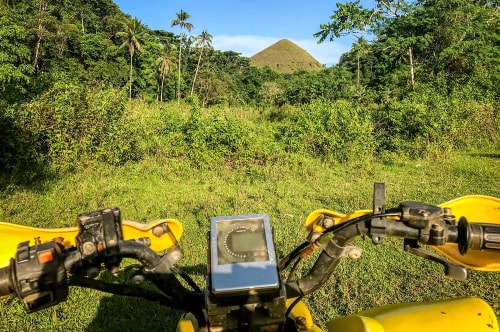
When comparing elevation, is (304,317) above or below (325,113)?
below

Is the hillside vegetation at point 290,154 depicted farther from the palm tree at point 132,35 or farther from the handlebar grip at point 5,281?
the palm tree at point 132,35

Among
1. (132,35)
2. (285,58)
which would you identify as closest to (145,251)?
(132,35)

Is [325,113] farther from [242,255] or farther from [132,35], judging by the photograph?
[132,35]

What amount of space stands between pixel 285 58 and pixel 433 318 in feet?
331

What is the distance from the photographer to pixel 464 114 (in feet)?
33.2

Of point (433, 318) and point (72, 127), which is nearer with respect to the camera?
point (433, 318)

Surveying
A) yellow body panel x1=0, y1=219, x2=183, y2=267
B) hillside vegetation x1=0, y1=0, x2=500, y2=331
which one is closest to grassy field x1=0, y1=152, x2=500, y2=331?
hillside vegetation x1=0, y1=0, x2=500, y2=331

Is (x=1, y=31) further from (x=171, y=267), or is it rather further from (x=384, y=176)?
(x=171, y=267)

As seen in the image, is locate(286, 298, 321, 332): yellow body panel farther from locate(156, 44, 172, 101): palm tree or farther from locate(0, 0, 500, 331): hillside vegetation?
locate(156, 44, 172, 101): palm tree

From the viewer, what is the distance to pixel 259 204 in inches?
229

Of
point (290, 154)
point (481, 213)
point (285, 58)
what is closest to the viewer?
point (481, 213)

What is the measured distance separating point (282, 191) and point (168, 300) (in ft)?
17.5

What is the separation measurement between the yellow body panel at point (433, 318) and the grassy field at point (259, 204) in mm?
2051

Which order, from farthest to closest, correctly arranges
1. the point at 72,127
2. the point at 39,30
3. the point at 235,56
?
the point at 235,56, the point at 39,30, the point at 72,127
